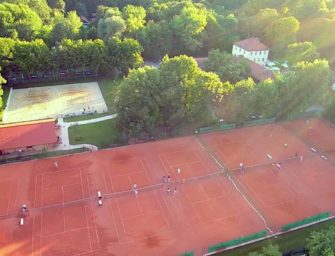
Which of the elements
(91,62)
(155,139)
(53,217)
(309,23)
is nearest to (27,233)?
(53,217)

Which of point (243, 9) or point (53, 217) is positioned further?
point (243, 9)

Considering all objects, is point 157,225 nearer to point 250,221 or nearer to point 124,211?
point 124,211

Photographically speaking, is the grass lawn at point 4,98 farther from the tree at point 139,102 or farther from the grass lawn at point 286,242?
the grass lawn at point 286,242

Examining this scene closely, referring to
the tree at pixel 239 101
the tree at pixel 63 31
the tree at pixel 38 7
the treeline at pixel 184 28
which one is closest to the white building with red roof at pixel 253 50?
the treeline at pixel 184 28

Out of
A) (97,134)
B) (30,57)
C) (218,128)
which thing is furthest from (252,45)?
(30,57)

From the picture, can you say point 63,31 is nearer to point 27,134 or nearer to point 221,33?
point 27,134

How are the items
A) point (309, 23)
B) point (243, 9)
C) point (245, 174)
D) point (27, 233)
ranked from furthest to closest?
point (243, 9)
point (309, 23)
point (245, 174)
point (27, 233)
